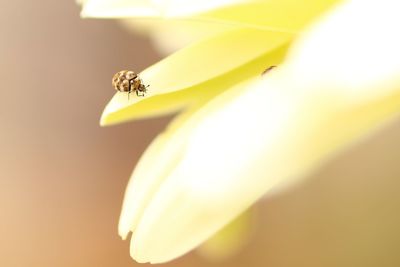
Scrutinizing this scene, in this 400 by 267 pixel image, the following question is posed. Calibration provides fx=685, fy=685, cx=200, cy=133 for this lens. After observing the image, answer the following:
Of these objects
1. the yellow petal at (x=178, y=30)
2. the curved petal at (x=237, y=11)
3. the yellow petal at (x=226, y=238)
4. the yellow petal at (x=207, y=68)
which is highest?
the yellow petal at (x=178, y=30)

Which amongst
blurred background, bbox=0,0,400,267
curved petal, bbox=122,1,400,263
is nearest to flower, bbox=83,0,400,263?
curved petal, bbox=122,1,400,263

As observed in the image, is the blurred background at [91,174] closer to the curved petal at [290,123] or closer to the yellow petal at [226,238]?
the yellow petal at [226,238]

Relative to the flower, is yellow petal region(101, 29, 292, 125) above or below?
above

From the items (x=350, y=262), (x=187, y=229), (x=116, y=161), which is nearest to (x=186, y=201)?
(x=187, y=229)

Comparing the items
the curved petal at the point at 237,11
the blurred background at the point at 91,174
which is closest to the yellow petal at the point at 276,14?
the curved petal at the point at 237,11

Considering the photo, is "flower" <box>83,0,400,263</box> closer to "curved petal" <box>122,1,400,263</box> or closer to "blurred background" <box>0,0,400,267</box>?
"curved petal" <box>122,1,400,263</box>

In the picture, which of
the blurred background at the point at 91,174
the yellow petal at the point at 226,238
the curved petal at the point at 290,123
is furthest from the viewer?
the blurred background at the point at 91,174

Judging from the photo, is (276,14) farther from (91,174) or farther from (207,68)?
(91,174)
